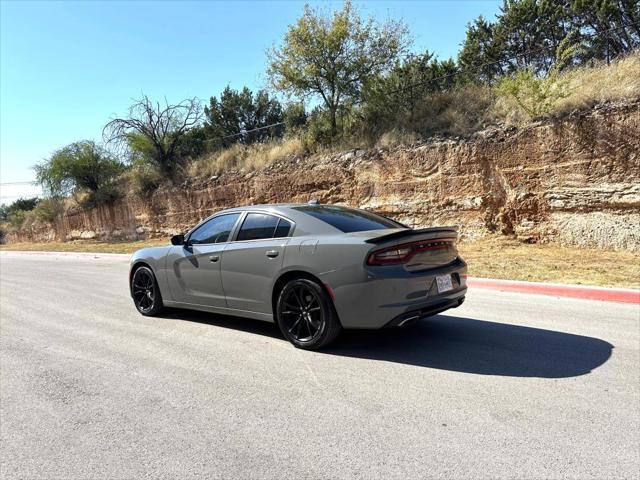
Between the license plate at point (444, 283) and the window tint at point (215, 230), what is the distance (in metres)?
2.56

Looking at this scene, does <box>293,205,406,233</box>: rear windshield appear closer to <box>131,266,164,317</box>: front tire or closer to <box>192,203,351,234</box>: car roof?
<box>192,203,351,234</box>: car roof

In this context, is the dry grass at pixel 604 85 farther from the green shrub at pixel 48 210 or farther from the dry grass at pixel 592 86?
the green shrub at pixel 48 210

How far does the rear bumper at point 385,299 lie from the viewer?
4449mm

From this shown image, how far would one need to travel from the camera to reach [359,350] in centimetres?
496

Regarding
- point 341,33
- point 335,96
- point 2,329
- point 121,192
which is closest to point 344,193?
point 335,96

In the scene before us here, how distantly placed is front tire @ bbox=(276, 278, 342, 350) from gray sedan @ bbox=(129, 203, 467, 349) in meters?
0.01

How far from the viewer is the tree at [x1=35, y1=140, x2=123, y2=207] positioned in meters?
31.3

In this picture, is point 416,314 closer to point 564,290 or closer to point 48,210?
point 564,290

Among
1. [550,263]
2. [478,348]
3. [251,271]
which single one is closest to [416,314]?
[478,348]

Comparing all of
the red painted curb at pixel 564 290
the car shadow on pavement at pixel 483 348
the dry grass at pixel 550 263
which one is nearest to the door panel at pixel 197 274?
the car shadow on pavement at pixel 483 348

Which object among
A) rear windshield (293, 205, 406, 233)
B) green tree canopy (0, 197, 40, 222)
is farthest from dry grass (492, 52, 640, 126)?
green tree canopy (0, 197, 40, 222)

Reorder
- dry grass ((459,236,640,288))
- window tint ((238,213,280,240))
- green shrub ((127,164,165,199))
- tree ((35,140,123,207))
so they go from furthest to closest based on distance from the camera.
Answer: tree ((35,140,123,207))
green shrub ((127,164,165,199))
dry grass ((459,236,640,288))
window tint ((238,213,280,240))

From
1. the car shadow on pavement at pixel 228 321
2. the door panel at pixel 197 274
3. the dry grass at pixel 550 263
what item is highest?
the door panel at pixel 197 274

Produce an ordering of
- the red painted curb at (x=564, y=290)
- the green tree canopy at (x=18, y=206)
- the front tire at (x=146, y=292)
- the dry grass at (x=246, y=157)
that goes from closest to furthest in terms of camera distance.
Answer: the front tire at (x=146, y=292) < the red painted curb at (x=564, y=290) < the dry grass at (x=246, y=157) < the green tree canopy at (x=18, y=206)
